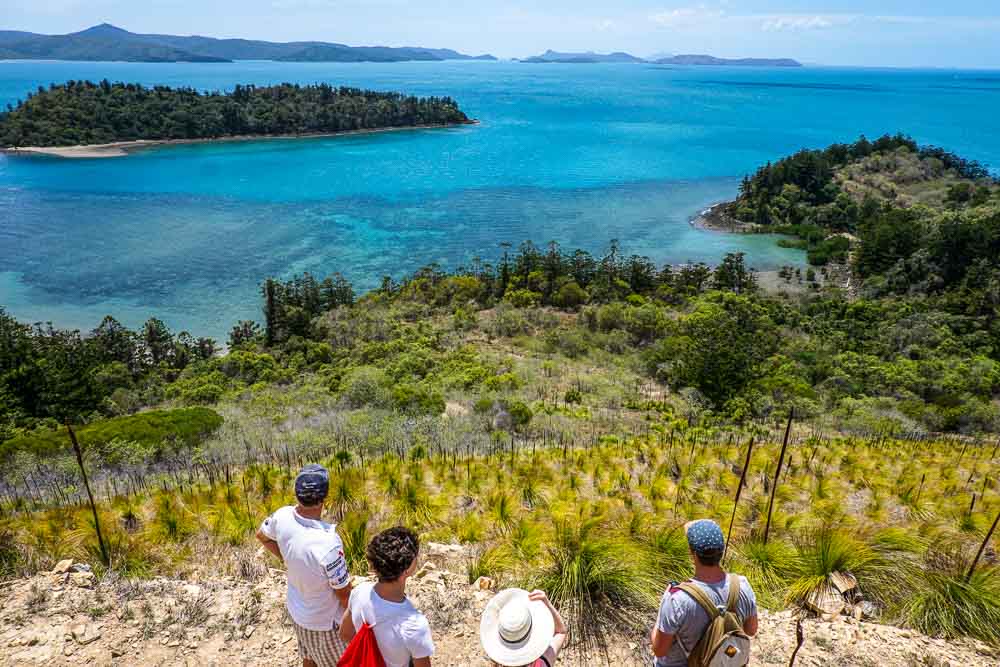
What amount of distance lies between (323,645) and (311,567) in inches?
A: 22.3

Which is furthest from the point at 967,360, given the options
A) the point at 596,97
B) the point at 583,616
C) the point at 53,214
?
the point at 596,97

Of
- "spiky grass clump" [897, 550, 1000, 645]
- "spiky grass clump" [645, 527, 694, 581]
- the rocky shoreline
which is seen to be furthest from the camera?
the rocky shoreline

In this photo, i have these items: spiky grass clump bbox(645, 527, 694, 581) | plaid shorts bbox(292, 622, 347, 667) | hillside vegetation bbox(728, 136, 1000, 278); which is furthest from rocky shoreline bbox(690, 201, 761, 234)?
plaid shorts bbox(292, 622, 347, 667)

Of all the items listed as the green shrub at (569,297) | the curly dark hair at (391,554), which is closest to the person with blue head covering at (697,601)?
the curly dark hair at (391,554)

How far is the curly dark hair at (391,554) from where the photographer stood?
9.19ft

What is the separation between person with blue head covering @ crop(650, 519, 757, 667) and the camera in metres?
3.06

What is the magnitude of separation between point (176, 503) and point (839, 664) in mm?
6882

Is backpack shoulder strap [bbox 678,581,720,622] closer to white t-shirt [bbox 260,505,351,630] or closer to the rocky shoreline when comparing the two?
white t-shirt [bbox 260,505,351,630]

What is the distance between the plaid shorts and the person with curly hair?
816mm

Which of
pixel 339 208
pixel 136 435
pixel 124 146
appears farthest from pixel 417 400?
pixel 124 146

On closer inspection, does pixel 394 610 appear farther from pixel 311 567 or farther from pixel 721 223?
pixel 721 223

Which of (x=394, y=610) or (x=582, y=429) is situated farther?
(x=582, y=429)

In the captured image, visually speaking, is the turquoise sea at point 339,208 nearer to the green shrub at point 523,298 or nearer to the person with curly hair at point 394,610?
the green shrub at point 523,298

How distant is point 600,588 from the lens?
506 centimetres
